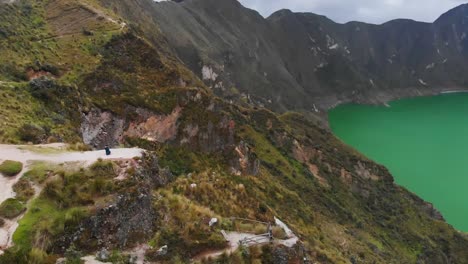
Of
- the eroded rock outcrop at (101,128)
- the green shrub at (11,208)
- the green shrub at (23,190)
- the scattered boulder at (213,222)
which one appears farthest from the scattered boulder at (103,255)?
the eroded rock outcrop at (101,128)

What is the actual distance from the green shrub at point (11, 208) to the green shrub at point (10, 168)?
5.79 ft

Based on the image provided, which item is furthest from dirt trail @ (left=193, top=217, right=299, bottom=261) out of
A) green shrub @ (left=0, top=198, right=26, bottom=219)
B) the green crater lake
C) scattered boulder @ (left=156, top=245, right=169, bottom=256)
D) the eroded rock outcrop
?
the green crater lake

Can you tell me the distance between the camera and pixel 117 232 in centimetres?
1273

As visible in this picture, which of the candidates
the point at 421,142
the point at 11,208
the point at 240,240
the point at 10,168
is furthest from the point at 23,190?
the point at 421,142

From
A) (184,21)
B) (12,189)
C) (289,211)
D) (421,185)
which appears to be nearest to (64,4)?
(289,211)

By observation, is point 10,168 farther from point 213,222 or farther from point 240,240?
point 240,240

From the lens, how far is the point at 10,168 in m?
14.4

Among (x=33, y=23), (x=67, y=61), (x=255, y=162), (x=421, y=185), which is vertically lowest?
(x=421, y=185)

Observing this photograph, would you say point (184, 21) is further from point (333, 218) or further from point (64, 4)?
point (333, 218)

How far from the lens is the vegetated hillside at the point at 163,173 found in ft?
42.7

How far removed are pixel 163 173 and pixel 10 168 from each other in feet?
18.2

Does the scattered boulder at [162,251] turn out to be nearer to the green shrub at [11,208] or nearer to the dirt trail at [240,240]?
the dirt trail at [240,240]

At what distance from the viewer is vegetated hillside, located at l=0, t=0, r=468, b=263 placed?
13023mm

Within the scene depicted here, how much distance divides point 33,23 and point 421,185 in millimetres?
67631
